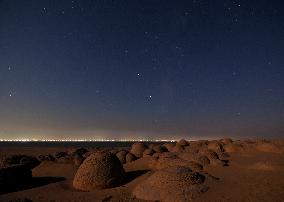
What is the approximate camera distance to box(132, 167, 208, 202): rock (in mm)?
9000

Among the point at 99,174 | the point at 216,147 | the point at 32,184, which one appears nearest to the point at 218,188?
the point at 99,174

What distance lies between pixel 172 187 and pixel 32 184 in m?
5.81

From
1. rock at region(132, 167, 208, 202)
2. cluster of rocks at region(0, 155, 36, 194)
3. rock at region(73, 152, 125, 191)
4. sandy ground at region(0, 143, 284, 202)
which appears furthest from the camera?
cluster of rocks at region(0, 155, 36, 194)

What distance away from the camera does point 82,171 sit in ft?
36.9

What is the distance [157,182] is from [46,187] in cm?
423

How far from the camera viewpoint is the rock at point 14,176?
1180 cm

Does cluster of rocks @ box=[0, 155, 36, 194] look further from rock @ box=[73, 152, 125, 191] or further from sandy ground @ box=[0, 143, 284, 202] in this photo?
rock @ box=[73, 152, 125, 191]

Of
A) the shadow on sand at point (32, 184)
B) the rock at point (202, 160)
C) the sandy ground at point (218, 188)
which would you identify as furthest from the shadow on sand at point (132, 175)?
the shadow on sand at point (32, 184)

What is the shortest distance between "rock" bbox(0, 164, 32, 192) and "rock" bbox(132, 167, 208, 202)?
4830mm

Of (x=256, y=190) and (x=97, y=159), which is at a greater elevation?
(x=97, y=159)

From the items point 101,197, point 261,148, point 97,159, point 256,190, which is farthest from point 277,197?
point 261,148

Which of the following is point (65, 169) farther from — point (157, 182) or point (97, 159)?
point (157, 182)

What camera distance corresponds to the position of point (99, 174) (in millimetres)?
10992

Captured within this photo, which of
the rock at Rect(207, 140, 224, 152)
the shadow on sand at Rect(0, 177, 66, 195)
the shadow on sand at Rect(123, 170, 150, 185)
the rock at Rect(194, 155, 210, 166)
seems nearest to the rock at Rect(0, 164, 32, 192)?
the shadow on sand at Rect(0, 177, 66, 195)
